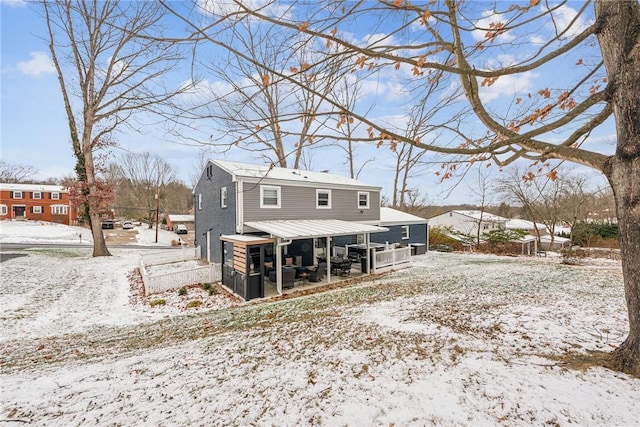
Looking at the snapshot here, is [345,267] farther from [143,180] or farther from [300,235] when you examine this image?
[143,180]

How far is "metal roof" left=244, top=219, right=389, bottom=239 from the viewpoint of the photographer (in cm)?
1033

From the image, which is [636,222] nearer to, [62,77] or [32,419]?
[32,419]

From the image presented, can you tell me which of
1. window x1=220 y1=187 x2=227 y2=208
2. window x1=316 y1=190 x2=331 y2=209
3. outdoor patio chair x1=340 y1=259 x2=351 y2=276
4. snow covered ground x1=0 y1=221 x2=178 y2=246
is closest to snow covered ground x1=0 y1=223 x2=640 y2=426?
outdoor patio chair x1=340 y1=259 x2=351 y2=276

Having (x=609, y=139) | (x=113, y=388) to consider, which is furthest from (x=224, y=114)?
(x=609, y=139)

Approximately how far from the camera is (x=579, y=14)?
11.4 feet

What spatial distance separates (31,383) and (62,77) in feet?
70.8

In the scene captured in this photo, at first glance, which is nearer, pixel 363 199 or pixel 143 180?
pixel 363 199

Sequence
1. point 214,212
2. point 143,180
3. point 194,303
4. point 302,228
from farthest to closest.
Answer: point 143,180 < point 214,212 < point 302,228 < point 194,303

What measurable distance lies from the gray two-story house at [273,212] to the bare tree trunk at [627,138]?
8.16m

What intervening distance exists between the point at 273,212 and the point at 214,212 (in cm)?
381

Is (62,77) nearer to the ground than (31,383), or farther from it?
farther from it

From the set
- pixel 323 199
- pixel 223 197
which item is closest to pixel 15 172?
pixel 223 197

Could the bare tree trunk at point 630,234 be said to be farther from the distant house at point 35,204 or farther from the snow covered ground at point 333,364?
the distant house at point 35,204

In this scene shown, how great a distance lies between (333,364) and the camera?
363 centimetres
